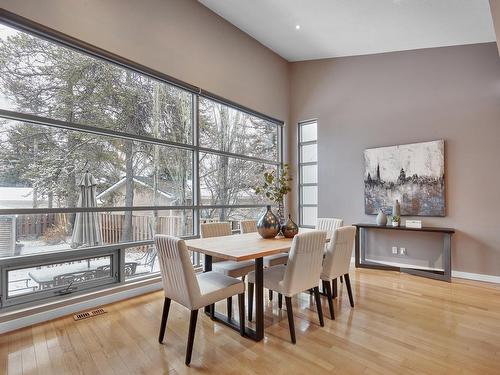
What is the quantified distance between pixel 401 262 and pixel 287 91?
394 centimetres

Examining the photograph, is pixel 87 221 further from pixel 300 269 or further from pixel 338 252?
pixel 338 252

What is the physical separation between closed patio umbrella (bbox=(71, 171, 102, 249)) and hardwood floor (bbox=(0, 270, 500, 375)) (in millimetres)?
778

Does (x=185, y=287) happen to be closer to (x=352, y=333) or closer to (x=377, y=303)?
(x=352, y=333)

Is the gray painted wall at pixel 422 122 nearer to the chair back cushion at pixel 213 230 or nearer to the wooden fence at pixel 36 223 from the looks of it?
the chair back cushion at pixel 213 230

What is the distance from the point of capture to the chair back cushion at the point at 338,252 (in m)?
2.77

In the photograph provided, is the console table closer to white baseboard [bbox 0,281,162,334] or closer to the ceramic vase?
the ceramic vase

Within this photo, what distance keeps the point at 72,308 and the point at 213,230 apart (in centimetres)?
168

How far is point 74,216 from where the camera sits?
10.1 feet

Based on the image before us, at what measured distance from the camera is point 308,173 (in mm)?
5961

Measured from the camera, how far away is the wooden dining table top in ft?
7.52

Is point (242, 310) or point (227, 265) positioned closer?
point (242, 310)

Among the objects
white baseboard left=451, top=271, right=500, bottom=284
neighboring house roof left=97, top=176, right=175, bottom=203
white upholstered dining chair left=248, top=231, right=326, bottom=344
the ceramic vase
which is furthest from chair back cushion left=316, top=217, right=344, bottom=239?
neighboring house roof left=97, top=176, right=175, bottom=203

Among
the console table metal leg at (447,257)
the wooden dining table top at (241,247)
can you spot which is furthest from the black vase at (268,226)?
the console table metal leg at (447,257)

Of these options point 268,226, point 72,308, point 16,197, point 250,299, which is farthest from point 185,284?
point 16,197
